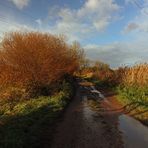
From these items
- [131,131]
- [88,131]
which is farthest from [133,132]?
[88,131]

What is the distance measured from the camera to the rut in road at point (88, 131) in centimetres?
1035

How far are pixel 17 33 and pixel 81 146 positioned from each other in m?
17.0

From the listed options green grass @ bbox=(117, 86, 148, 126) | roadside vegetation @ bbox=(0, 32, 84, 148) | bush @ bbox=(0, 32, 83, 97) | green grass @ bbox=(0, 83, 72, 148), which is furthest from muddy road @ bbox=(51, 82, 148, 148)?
bush @ bbox=(0, 32, 83, 97)

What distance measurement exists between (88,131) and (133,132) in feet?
7.37

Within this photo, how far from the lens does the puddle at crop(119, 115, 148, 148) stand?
1049 centimetres

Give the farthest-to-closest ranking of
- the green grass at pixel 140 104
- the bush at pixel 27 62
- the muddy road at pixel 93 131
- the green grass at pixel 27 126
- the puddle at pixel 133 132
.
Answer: the bush at pixel 27 62 → the green grass at pixel 140 104 → the puddle at pixel 133 132 → the muddy road at pixel 93 131 → the green grass at pixel 27 126

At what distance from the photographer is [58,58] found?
26.3 metres

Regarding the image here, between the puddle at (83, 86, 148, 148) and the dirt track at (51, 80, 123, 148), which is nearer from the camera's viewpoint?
the dirt track at (51, 80, 123, 148)

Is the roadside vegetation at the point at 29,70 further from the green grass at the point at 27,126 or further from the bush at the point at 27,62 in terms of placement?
the green grass at the point at 27,126

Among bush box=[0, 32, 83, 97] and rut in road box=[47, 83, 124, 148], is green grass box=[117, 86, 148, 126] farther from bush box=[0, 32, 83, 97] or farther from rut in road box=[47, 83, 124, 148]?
bush box=[0, 32, 83, 97]

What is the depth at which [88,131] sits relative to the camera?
12.4 m

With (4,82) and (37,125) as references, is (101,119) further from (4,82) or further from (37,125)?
(4,82)

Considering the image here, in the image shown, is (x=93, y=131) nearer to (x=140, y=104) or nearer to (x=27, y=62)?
(x=140, y=104)

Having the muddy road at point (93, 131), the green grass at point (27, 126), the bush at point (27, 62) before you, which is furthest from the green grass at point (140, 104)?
the bush at point (27, 62)
